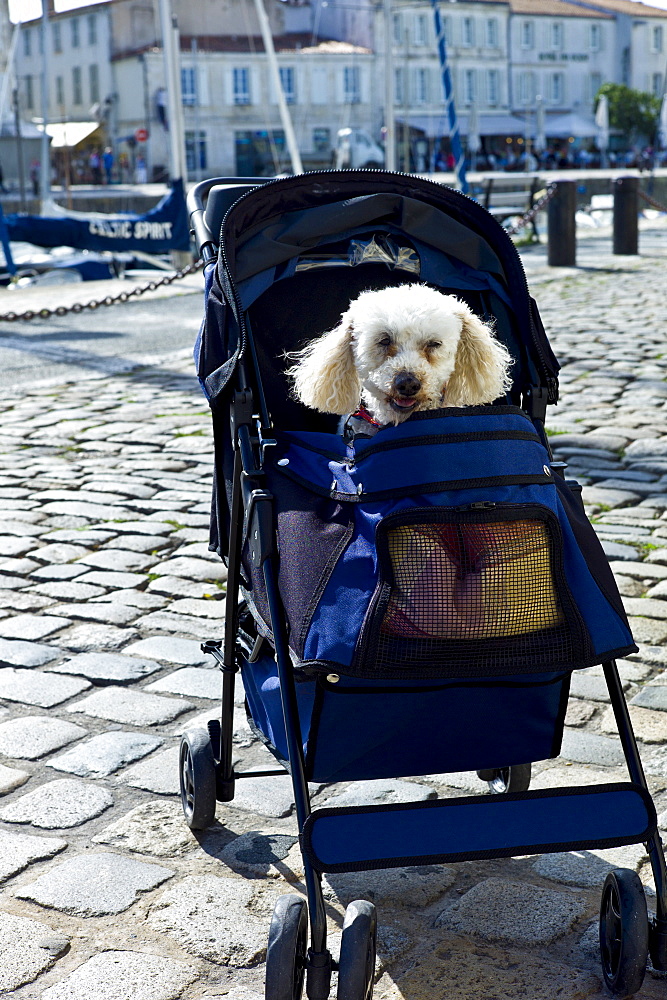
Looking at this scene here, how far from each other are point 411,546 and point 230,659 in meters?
0.87

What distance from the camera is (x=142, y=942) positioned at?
2.52 m

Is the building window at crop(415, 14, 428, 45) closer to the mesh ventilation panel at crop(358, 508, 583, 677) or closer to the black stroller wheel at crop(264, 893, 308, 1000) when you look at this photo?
the mesh ventilation panel at crop(358, 508, 583, 677)

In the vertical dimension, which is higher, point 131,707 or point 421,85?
point 421,85

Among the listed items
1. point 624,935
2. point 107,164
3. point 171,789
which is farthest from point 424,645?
point 107,164

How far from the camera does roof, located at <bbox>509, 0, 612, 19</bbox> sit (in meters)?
79.8

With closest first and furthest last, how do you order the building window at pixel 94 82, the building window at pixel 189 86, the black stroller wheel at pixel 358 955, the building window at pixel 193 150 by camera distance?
1. the black stroller wheel at pixel 358 955
2. the building window at pixel 193 150
3. the building window at pixel 189 86
4. the building window at pixel 94 82

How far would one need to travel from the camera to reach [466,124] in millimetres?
78062

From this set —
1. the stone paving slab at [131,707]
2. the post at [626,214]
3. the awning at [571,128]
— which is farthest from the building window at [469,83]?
the stone paving slab at [131,707]

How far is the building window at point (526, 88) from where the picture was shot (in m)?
79.2

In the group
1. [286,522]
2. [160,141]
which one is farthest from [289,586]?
[160,141]

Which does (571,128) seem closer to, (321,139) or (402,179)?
(321,139)

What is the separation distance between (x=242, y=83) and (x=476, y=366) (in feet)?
231

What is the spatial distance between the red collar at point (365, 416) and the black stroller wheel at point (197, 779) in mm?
941

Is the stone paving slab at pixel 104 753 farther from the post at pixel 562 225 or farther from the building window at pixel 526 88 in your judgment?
the building window at pixel 526 88
